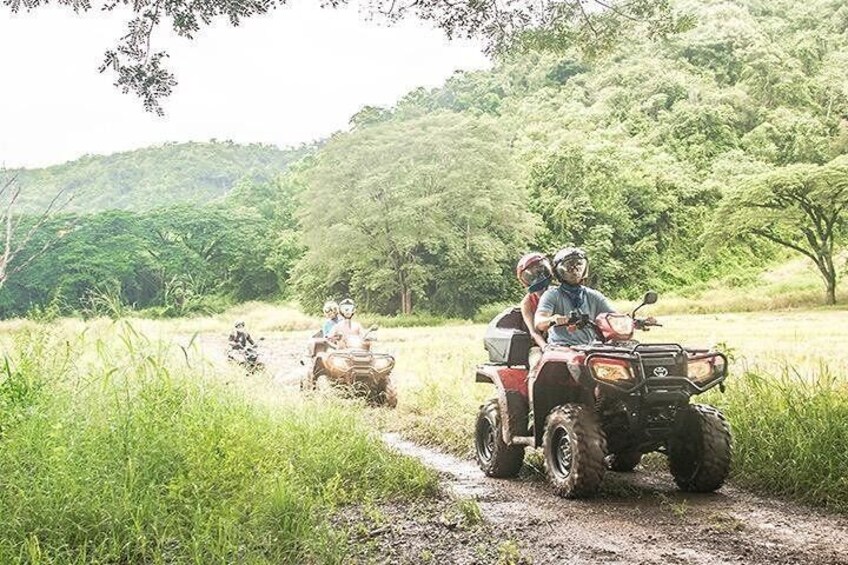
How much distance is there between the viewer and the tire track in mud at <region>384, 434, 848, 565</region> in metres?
3.14

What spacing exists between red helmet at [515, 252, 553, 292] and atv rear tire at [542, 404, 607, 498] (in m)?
1.04

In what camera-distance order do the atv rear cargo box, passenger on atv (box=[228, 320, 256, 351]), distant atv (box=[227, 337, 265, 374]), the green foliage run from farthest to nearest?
the green foliage → passenger on atv (box=[228, 320, 256, 351]) → distant atv (box=[227, 337, 265, 374]) → the atv rear cargo box

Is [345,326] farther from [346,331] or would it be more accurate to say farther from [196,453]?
[196,453]

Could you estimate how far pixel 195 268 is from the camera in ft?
55.8

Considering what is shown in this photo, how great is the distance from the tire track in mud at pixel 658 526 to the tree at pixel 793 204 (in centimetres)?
1935

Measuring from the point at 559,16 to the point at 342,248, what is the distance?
47.7ft

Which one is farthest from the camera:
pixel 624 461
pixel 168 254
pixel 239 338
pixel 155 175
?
pixel 155 175

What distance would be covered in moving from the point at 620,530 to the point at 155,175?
21.6m

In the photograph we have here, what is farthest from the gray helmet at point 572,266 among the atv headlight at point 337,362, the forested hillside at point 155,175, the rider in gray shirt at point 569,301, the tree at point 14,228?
the forested hillside at point 155,175

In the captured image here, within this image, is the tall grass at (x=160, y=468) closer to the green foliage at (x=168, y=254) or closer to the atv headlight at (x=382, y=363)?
the atv headlight at (x=382, y=363)

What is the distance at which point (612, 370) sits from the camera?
3969 millimetres

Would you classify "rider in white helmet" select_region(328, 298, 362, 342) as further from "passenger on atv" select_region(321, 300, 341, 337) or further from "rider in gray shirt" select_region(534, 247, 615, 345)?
"rider in gray shirt" select_region(534, 247, 615, 345)

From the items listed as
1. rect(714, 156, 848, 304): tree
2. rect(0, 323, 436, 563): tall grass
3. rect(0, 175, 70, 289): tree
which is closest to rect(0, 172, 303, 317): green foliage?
rect(0, 323, 436, 563): tall grass

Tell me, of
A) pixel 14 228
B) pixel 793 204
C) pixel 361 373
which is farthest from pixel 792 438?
pixel 793 204
